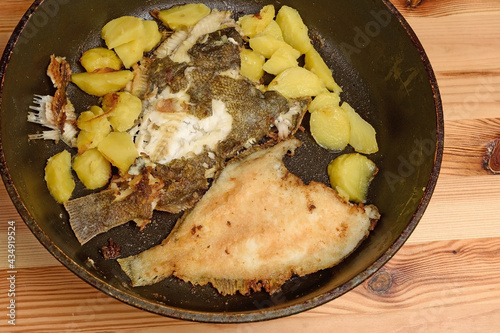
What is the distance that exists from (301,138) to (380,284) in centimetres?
74

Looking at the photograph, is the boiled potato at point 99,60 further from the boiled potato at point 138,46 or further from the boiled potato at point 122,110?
the boiled potato at point 122,110

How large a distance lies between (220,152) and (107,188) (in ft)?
1.64

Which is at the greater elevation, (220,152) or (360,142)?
(220,152)

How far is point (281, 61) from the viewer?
2252 mm

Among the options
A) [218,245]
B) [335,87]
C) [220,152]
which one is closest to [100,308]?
[218,245]

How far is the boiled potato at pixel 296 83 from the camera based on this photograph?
2.24 metres

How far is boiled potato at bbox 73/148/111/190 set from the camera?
6.81 feet

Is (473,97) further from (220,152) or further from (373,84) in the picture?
(220,152)

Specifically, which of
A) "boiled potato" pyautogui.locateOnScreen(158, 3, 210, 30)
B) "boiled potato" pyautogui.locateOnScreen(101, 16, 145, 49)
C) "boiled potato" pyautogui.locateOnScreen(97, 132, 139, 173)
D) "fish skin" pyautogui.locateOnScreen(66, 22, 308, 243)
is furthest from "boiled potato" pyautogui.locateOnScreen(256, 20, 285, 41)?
"boiled potato" pyautogui.locateOnScreen(97, 132, 139, 173)

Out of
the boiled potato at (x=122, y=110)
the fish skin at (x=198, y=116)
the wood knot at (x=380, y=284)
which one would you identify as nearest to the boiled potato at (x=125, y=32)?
the fish skin at (x=198, y=116)

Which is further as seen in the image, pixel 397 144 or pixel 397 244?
pixel 397 144

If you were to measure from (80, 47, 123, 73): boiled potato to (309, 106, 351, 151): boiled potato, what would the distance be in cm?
91

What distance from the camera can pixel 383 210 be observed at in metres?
2.25

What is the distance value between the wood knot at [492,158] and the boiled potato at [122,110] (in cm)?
162
